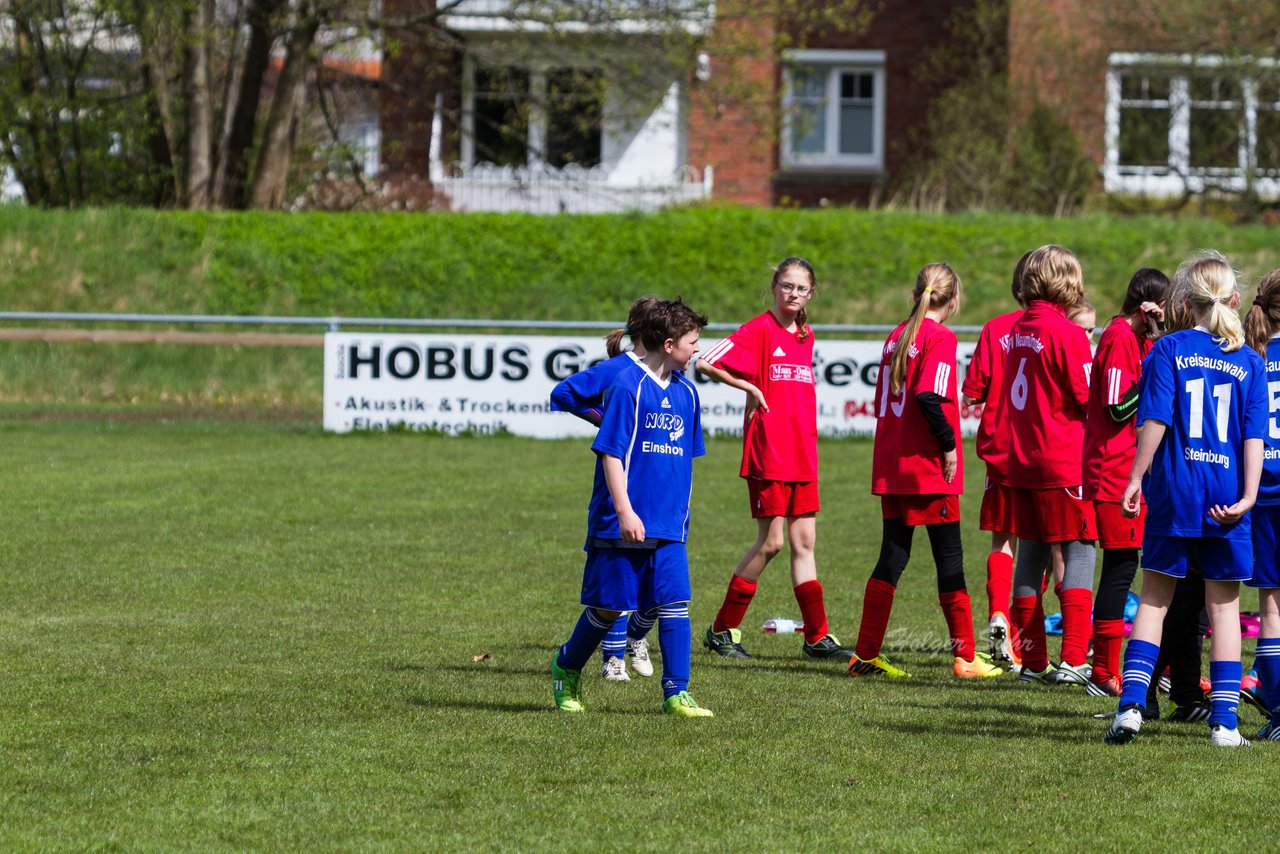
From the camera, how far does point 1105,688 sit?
279 inches

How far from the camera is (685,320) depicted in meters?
6.32

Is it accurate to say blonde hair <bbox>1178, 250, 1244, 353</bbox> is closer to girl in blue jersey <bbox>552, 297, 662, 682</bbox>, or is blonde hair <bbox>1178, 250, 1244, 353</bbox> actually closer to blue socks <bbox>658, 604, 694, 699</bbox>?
girl in blue jersey <bbox>552, 297, 662, 682</bbox>

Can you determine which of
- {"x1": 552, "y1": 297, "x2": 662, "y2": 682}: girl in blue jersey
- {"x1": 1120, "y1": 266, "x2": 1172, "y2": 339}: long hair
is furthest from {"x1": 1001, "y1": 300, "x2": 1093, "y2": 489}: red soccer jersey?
{"x1": 552, "y1": 297, "x2": 662, "y2": 682}: girl in blue jersey

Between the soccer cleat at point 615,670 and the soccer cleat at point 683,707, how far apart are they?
96 centimetres

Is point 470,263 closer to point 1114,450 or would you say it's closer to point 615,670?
point 615,670

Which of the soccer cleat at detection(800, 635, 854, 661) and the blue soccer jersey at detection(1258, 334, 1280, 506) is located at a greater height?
the blue soccer jersey at detection(1258, 334, 1280, 506)

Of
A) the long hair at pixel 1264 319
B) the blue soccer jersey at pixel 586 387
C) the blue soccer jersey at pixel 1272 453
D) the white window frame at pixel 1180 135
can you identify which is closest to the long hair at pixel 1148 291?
the long hair at pixel 1264 319

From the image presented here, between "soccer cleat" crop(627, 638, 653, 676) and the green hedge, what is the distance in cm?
1655

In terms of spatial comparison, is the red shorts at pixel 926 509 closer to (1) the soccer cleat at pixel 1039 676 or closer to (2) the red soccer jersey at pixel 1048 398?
(2) the red soccer jersey at pixel 1048 398

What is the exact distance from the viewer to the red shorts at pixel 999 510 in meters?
7.45

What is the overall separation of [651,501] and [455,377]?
41.7 feet

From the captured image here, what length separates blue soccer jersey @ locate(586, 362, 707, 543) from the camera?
634 centimetres

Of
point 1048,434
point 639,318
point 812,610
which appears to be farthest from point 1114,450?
point 639,318

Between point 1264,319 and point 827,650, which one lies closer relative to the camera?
point 1264,319
